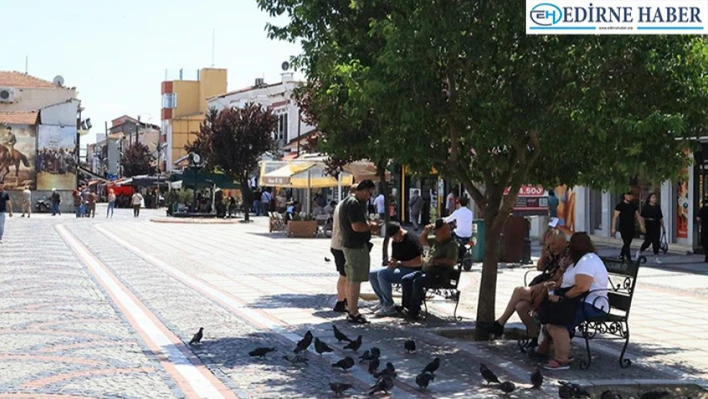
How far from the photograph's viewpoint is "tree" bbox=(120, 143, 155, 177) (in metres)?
108

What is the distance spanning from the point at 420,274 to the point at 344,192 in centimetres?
3561

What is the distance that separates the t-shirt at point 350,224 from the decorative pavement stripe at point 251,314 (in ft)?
4.07

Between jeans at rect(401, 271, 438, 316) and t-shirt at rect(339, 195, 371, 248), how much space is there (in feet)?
2.32

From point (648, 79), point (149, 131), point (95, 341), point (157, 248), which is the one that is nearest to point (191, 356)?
point (95, 341)

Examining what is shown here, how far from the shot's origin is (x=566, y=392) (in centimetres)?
729

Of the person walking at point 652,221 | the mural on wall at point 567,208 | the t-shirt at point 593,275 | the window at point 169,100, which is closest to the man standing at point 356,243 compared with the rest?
the t-shirt at point 593,275

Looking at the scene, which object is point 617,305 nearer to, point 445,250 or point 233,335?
point 445,250

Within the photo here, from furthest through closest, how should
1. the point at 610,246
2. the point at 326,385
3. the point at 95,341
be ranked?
the point at 610,246 < the point at 95,341 < the point at 326,385

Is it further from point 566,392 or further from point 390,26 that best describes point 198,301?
point 566,392

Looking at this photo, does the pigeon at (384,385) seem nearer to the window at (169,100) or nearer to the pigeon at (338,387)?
the pigeon at (338,387)

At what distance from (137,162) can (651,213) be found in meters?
90.4

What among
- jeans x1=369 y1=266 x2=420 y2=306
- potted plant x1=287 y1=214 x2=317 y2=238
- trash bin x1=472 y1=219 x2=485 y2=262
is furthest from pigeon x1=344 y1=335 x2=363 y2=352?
potted plant x1=287 y1=214 x2=317 y2=238

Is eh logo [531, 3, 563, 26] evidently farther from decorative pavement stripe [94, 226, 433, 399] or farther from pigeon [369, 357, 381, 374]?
decorative pavement stripe [94, 226, 433, 399]

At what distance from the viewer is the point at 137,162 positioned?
4254 inches
